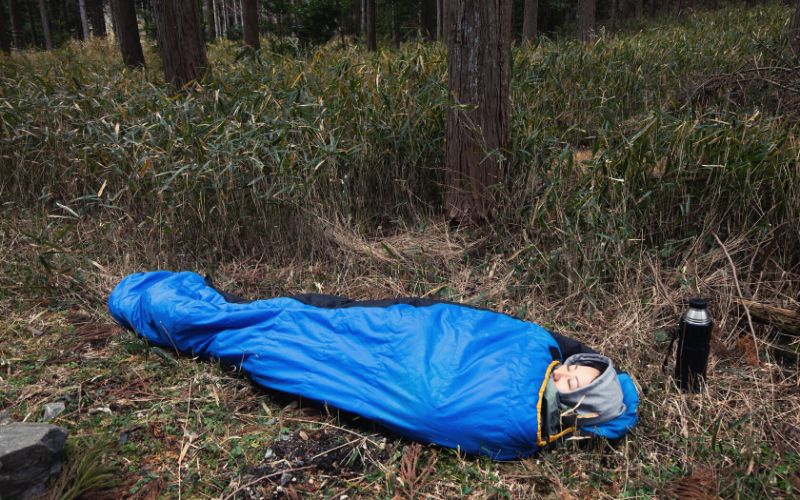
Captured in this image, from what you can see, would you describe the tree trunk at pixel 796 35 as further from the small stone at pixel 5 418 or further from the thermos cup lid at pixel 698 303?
the small stone at pixel 5 418

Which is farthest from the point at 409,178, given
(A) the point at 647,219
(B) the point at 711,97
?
(B) the point at 711,97

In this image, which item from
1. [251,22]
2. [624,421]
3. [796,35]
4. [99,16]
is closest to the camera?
[624,421]

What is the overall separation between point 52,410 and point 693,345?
2479mm

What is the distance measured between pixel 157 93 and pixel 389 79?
5.72 feet

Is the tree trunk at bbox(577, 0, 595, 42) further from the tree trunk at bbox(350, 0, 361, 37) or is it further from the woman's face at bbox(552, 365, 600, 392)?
the woman's face at bbox(552, 365, 600, 392)

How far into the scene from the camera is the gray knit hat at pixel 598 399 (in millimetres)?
1929

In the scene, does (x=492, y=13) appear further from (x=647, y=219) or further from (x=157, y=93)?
(x=157, y=93)

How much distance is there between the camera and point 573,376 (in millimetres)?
2035

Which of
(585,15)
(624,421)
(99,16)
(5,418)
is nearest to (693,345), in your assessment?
(624,421)

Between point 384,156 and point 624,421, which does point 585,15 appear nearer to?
point 384,156

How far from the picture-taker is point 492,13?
3.17 meters

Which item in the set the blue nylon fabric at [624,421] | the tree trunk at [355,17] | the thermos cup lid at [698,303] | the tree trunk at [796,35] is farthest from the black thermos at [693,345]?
the tree trunk at [355,17]

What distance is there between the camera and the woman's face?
2006 mm

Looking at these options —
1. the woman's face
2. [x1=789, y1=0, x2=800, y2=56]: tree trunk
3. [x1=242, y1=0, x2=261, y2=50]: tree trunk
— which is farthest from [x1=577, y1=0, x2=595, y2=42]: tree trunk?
the woman's face
